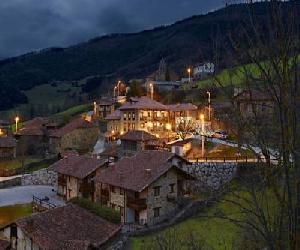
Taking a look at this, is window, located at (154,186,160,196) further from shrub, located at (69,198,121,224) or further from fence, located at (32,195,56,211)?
fence, located at (32,195,56,211)

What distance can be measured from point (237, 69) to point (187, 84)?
3957 inches

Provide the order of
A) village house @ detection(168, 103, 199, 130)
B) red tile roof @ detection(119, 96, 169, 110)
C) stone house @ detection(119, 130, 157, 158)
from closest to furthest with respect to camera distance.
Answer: stone house @ detection(119, 130, 157, 158) → red tile roof @ detection(119, 96, 169, 110) → village house @ detection(168, 103, 199, 130)

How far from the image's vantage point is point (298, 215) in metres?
5.39

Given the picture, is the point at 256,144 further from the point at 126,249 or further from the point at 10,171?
the point at 10,171

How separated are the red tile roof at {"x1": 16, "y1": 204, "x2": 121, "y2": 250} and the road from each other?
17597mm

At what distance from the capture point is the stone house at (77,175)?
1834 inches

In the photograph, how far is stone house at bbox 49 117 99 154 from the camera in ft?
244

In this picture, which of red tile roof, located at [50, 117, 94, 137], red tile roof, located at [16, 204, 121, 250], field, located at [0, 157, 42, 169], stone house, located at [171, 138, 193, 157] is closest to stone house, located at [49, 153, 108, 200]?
stone house, located at [171, 138, 193, 157]

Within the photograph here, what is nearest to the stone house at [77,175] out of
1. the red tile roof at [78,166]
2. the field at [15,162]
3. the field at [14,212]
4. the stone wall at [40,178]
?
the red tile roof at [78,166]

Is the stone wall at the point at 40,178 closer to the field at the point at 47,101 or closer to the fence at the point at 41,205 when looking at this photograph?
the fence at the point at 41,205

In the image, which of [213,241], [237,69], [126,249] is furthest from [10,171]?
[237,69]

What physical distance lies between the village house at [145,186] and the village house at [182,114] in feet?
98.4

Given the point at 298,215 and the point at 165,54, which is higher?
the point at 165,54

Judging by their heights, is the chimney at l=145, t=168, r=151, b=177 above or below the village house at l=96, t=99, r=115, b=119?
below
